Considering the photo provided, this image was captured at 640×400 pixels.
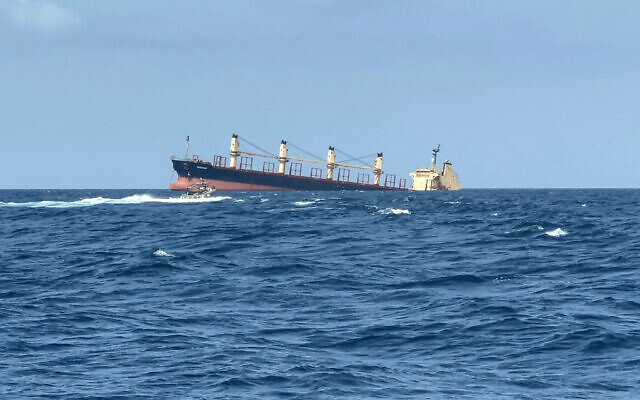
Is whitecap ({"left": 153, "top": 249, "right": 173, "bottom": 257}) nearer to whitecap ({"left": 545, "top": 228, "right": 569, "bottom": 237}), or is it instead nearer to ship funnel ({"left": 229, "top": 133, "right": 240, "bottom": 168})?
whitecap ({"left": 545, "top": 228, "right": 569, "bottom": 237})

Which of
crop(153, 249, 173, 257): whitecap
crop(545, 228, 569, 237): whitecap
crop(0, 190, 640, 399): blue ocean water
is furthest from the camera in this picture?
crop(545, 228, 569, 237): whitecap

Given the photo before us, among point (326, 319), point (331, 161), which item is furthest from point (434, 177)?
point (326, 319)

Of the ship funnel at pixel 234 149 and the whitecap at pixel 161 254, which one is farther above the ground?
the ship funnel at pixel 234 149

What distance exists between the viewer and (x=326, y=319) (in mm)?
22797

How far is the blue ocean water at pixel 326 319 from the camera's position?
53.5 ft

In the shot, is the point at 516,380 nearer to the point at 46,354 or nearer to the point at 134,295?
the point at 46,354

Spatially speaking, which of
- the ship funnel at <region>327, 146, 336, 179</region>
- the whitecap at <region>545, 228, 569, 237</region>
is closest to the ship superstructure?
the ship funnel at <region>327, 146, 336, 179</region>

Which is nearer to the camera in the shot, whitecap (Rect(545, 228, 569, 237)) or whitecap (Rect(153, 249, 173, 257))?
whitecap (Rect(153, 249, 173, 257))

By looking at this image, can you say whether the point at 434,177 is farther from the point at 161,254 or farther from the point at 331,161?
the point at 161,254

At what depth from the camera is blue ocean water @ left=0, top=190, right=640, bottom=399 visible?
16.3 metres

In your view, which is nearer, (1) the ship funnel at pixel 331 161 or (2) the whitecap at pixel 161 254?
(2) the whitecap at pixel 161 254

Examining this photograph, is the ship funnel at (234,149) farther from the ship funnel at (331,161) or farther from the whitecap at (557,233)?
the whitecap at (557,233)

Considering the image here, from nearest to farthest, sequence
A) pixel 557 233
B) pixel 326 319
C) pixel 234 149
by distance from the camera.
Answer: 1. pixel 326 319
2. pixel 557 233
3. pixel 234 149

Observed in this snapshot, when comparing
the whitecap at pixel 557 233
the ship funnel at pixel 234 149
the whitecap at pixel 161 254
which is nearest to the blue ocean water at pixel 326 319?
the whitecap at pixel 161 254
